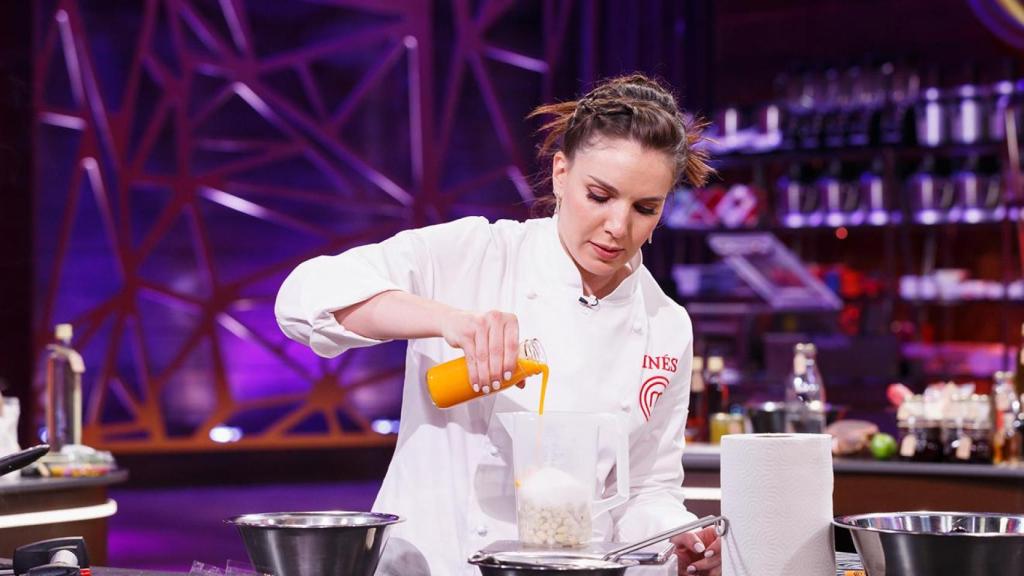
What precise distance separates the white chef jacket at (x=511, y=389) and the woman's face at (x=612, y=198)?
9 centimetres

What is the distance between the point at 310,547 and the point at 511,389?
0.52m

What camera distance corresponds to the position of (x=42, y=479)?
10.1 feet

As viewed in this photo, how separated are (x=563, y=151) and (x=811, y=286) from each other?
4.51 m

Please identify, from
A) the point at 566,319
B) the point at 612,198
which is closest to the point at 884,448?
the point at 566,319

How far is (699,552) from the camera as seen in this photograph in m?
1.60

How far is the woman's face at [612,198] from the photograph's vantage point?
1729mm

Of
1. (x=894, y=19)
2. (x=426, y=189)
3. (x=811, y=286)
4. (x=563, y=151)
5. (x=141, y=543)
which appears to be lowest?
(x=141, y=543)

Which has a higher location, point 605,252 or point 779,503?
point 605,252

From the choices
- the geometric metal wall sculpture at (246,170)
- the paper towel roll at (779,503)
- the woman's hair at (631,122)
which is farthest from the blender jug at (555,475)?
the geometric metal wall sculpture at (246,170)

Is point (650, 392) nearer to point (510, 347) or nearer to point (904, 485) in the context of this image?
point (510, 347)

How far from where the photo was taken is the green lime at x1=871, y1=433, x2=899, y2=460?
3.59 m

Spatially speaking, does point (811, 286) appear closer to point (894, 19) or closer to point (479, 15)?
point (894, 19)

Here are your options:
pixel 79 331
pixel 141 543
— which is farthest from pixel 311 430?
pixel 141 543

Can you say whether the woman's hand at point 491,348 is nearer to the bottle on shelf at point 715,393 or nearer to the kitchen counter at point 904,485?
the kitchen counter at point 904,485
